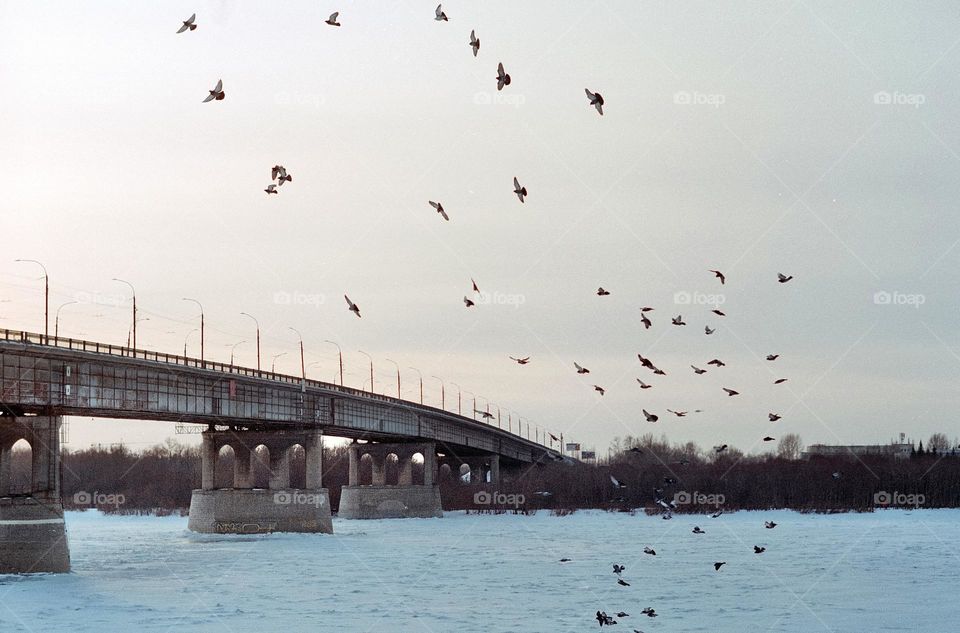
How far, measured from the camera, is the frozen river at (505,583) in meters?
39.5

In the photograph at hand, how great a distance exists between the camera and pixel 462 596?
46.7 metres

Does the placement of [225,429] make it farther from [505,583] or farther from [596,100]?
[596,100]

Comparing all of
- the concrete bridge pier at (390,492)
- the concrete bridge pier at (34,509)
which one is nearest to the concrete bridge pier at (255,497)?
the concrete bridge pier at (390,492)

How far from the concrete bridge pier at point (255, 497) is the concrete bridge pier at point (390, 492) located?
106ft

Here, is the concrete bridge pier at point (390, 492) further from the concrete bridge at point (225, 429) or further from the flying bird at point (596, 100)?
the flying bird at point (596, 100)

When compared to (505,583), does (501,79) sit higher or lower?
higher

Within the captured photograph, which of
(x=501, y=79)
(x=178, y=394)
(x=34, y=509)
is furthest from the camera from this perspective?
(x=178, y=394)

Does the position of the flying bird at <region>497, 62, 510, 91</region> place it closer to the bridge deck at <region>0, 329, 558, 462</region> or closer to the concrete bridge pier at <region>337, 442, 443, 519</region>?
the bridge deck at <region>0, 329, 558, 462</region>

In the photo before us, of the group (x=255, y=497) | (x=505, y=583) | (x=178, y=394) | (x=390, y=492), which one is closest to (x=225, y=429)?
(x=255, y=497)

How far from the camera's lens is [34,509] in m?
58.3

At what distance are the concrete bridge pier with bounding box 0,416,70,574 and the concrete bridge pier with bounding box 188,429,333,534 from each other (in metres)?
36.3

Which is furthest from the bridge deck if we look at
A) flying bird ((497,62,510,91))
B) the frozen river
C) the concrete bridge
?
flying bird ((497,62,510,91))

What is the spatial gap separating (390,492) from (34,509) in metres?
77.8

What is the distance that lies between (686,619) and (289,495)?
62.3m
